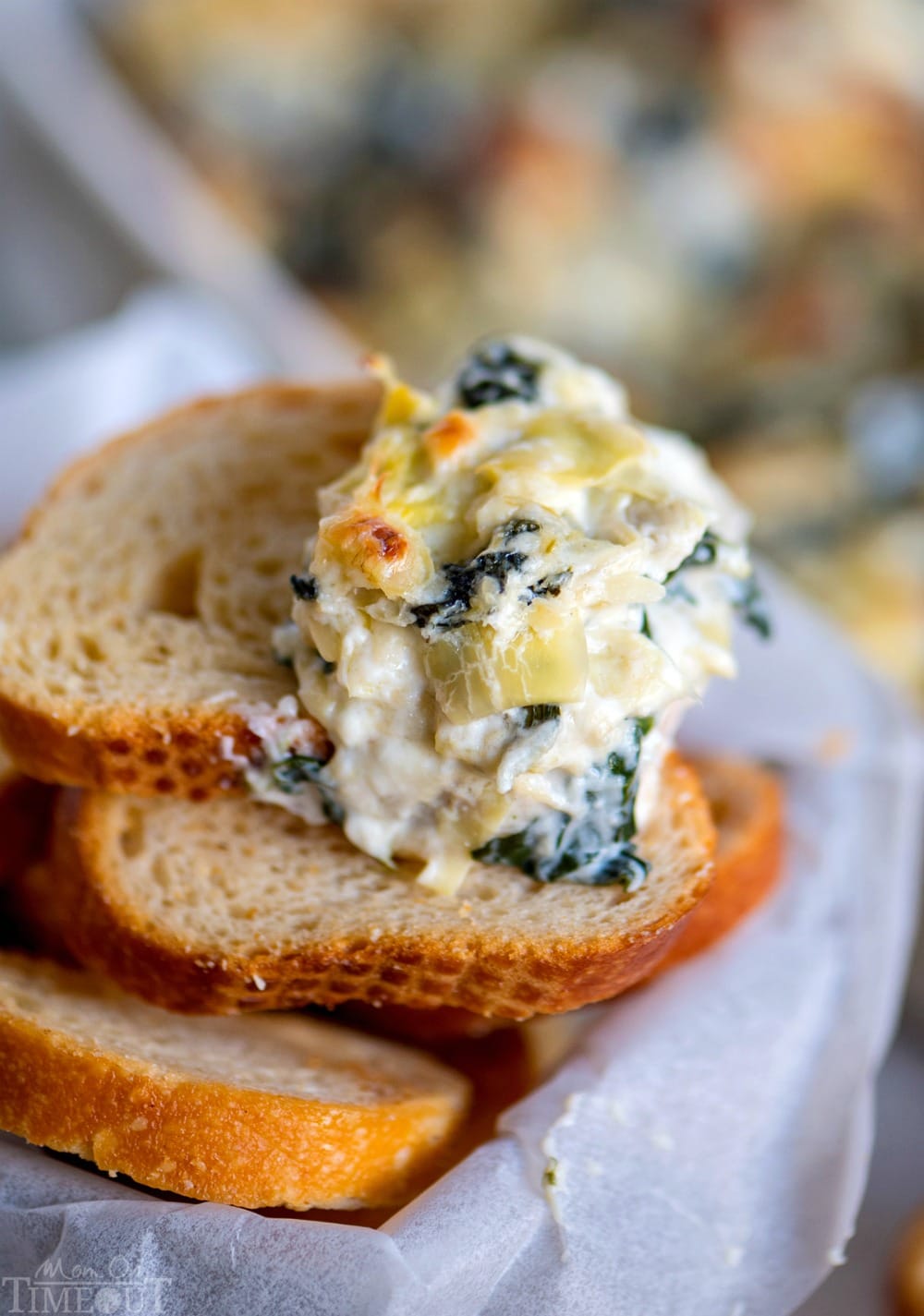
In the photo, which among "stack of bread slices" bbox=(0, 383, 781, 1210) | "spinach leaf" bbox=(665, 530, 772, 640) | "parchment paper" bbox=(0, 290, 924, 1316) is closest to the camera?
"parchment paper" bbox=(0, 290, 924, 1316)

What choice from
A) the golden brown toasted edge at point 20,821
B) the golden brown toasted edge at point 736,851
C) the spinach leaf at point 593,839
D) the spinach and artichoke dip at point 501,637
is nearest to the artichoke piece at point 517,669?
the spinach and artichoke dip at point 501,637

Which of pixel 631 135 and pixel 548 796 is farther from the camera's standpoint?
pixel 631 135

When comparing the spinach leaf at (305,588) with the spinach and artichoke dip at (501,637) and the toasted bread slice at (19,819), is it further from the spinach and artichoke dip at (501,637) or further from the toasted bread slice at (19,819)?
the toasted bread slice at (19,819)

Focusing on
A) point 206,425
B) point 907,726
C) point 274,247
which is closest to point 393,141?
point 274,247

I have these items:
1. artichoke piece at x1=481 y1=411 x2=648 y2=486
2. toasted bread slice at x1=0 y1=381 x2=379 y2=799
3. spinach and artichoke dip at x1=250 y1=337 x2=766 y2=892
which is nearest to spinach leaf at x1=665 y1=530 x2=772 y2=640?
spinach and artichoke dip at x1=250 y1=337 x2=766 y2=892

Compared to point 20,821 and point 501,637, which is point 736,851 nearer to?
point 501,637

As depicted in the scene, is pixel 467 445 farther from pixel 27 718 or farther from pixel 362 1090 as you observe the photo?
pixel 362 1090

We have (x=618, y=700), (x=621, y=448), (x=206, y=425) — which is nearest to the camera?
(x=618, y=700)

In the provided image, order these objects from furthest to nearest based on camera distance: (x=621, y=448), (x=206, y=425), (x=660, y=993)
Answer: (x=206, y=425) → (x=660, y=993) → (x=621, y=448)

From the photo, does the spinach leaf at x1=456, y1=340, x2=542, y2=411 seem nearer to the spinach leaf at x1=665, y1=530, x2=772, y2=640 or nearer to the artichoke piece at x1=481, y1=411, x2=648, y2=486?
the artichoke piece at x1=481, y1=411, x2=648, y2=486
